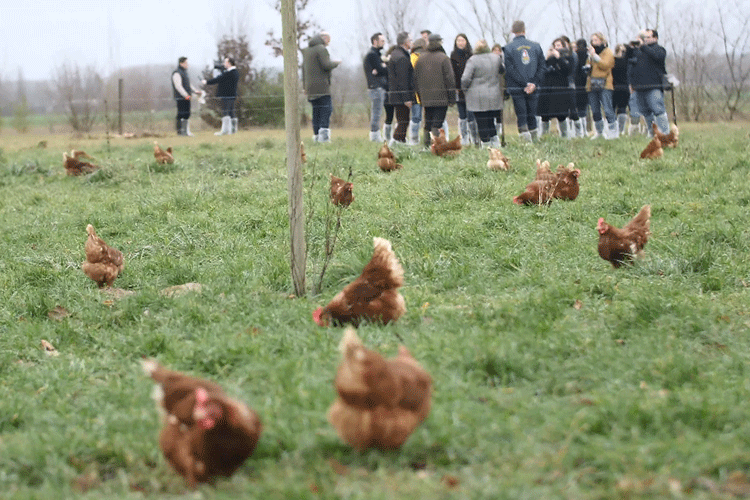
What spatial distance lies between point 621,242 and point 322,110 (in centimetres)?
1109

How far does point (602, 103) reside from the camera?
15.6 meters

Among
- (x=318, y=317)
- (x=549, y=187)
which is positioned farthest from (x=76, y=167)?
(x=318, y=317)

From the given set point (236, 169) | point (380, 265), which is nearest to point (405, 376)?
point (380, 265)

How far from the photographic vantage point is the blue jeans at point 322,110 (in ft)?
52.4

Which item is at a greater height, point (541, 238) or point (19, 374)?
point (541, 238)

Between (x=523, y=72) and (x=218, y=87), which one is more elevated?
(x=218, y=87)

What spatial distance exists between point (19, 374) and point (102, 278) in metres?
1.64

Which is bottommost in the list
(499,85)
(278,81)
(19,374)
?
(19,374)

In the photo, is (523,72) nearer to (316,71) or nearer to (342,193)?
(316,71)

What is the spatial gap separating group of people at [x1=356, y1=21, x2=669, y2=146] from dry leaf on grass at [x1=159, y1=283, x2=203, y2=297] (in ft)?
27.4

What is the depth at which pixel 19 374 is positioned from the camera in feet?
14.4

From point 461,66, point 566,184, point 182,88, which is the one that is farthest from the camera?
point 182,88

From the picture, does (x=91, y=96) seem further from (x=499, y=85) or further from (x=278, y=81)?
(x=499, y=85)

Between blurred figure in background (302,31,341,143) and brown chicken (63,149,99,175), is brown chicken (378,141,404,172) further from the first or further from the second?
blurred figure in background (302,31,341,143)
